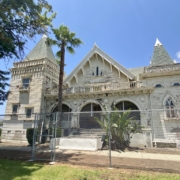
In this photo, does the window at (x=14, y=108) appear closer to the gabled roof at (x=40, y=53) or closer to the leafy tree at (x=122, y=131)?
the gabled roof at (x=40, y=53)

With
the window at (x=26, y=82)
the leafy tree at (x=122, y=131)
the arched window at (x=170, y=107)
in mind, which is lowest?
the leafy tree at (x=122, y=131)

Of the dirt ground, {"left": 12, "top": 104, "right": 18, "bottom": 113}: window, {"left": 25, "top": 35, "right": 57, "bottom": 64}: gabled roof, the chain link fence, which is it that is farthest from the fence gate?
{"left": 25, "top": 35, "right": 57, "bottom": 64}: gabled roof

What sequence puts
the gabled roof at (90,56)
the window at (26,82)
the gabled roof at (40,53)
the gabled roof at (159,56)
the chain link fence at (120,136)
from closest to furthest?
the chain link fence at (120,136)
the gabled roof at (159,56)
the gabled roof at (90,56)
the window at (26,82)
the gabled roof at (40,53)

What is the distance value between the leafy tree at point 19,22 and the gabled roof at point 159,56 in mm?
12665

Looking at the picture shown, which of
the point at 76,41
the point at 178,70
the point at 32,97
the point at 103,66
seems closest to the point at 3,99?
the point at 32,97

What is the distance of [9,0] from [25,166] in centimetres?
921

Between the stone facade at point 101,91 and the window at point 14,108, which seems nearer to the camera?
the stone facade at point 101,91

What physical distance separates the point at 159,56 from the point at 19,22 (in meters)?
15.4

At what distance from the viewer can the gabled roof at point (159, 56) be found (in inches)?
681

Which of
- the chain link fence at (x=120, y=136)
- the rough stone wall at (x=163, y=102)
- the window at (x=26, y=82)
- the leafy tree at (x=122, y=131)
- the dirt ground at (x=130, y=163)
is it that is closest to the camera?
the dirt ground at (x=130, y=163)

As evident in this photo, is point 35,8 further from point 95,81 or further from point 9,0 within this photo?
point 95,81

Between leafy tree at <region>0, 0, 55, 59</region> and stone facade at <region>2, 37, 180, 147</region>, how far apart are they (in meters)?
8.64

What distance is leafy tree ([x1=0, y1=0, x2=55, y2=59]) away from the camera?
29.3 feet

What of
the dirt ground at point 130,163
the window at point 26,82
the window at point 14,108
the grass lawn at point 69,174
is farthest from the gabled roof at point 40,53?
the grass lawn at point 69,174
